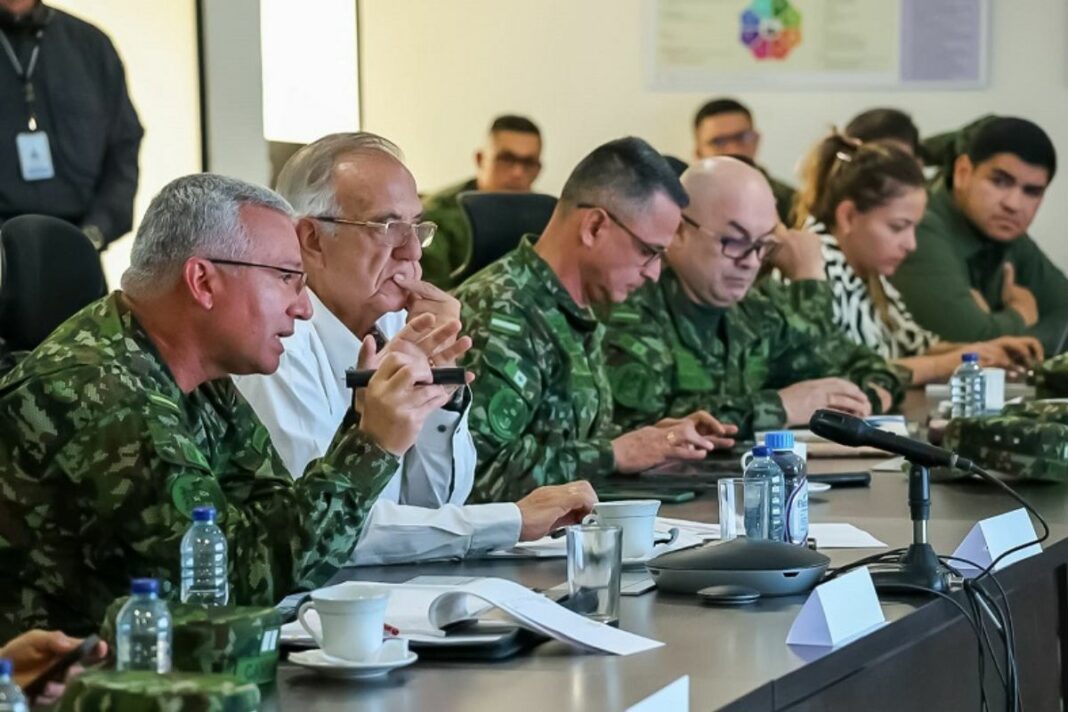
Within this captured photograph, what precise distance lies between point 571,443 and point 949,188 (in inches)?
127

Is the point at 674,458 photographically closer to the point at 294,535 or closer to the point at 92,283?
the point at 92,283

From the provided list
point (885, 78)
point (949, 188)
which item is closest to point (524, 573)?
point (949, 188)

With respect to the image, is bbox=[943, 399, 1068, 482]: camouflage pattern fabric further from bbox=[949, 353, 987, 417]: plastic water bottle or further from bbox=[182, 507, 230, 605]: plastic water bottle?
bbox=[182, 507, 230, 605]: plastic water bottle

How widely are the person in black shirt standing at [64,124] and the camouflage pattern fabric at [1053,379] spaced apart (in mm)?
2513

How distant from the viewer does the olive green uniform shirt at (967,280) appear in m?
5.53

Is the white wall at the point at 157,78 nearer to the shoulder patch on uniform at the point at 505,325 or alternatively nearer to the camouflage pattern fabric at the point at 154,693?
the shoulder patch on uniform at the point at 505,325

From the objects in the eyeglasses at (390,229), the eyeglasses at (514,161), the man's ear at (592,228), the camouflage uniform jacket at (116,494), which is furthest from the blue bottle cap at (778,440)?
the eyeglasses at (514,161)

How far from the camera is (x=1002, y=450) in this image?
309 cm

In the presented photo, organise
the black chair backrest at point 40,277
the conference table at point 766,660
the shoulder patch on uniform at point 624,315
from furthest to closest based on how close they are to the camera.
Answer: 1. the shoulder patch on uniform at point 624,315
2. the black chair backrest at point 40,277
3. the conference table at point 766,660

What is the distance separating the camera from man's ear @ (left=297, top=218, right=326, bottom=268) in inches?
111

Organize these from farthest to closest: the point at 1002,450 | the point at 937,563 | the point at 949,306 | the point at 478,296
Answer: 1. the point at 949,306
2. the point at 478,296
3. the point at 1002,450
4. the point at 937,563

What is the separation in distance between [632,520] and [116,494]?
0.64 meters

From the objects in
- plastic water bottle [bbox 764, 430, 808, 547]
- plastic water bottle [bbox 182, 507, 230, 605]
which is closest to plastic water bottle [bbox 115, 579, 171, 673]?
plastic water bottle [bbox 182, 507, 230, 605]

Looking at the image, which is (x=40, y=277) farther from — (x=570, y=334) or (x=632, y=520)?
(x=632, y=520)
